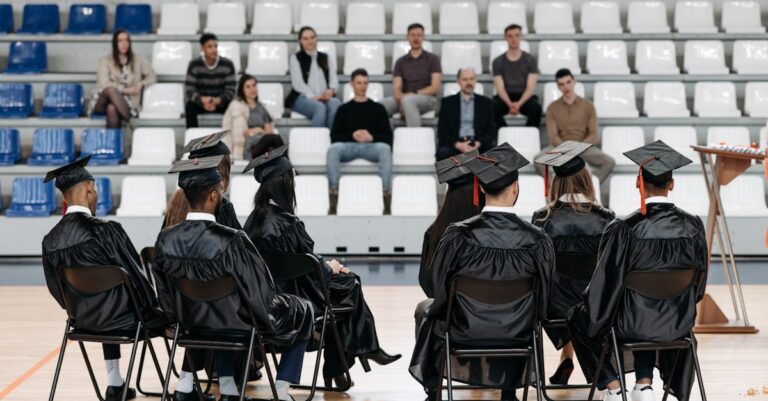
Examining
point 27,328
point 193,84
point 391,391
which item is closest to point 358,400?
point 391,391

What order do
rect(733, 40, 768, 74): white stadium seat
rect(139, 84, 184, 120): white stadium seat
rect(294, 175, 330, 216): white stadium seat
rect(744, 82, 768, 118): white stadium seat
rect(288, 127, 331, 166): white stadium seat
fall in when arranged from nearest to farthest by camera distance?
rect(294, 175, 330, 216): white stadium seat
rect(288, 127, 331, 166): white stadium seat
rect(744, 82, 768, 118): white stadium seat
rect(139, 84, 184, 120): white stadium seat
rect(733, 40, 768, 74): white stadium seat

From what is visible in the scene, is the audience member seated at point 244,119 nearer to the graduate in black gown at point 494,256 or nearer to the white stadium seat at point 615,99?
the white stadium seat at point 615,99

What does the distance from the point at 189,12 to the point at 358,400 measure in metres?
7.74

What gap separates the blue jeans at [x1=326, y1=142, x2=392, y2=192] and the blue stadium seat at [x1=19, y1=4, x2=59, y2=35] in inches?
158

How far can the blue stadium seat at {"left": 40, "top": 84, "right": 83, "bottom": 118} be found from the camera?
11.3 meters

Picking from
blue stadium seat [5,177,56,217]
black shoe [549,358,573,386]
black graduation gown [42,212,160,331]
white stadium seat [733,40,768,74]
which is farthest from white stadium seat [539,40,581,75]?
black graduation gown [42,212,160,331]

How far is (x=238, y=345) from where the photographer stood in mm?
4434

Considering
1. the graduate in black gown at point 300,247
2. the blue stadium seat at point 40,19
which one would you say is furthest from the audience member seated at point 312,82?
the graduate in black gown at point 300,247

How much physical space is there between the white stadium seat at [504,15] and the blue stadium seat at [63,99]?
4.53 m

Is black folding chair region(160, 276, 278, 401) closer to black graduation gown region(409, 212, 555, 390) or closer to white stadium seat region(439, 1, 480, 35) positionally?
black graduation gown region(409, 212, 555, 390)

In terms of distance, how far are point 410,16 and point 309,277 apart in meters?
7.22

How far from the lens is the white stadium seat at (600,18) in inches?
470

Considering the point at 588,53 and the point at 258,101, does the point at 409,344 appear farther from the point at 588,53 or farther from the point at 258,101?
the point at 588,53

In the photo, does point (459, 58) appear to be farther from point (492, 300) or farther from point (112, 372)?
point (492, 300)
